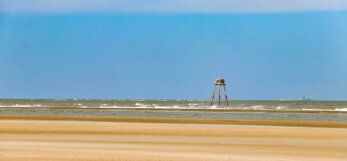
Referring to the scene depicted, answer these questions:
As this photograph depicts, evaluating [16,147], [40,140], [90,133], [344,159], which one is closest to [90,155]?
[16,147]

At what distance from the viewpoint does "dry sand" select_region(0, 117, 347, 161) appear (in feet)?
48.9

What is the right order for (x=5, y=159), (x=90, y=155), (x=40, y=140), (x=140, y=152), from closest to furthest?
(x=5, y=159), (x=90, y=155), (x=140, y=152), (x=40, y=140)

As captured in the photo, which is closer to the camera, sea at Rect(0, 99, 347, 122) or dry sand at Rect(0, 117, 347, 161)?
dry sand at Rect(0, 117, 347, 161)

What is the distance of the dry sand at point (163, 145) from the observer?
14914mm

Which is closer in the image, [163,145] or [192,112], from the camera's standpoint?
[163,145]

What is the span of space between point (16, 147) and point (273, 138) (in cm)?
1051

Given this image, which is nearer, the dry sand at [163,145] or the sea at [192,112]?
the dry sand at [163,145]

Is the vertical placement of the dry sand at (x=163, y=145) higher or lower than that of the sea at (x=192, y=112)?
lower

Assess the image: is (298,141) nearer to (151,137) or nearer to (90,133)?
(151,137)

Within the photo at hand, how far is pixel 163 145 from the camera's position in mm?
18625

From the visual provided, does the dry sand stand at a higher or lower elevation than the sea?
lower

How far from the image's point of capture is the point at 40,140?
2003 centimetres

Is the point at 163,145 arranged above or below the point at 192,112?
below

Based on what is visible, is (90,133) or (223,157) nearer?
(223,157)
